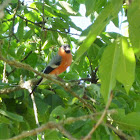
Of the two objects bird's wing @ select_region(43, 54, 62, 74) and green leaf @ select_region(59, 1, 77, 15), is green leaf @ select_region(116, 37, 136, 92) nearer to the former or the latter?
green leaf @ select_region(59, 1, 77, 15)

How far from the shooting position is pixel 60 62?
5.04m

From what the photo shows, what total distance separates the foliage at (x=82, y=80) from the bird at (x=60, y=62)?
154mm

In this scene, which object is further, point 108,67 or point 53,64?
point 53,64

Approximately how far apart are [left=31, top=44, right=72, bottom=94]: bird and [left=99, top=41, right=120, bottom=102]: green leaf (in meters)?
3.26

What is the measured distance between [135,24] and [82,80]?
7.02ft

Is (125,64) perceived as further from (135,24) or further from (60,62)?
(60,62)

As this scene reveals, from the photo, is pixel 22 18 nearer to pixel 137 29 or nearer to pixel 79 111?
pixel 79 111

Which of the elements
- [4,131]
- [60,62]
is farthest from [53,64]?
[4,131]

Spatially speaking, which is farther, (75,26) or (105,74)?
(75,26)

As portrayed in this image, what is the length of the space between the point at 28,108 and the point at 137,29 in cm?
185

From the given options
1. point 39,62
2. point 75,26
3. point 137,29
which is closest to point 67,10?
point 75,26

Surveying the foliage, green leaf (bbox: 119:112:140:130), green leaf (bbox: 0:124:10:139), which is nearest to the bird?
the foliage

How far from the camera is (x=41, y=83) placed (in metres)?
3.06

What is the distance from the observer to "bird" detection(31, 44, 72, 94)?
4.61 metres
